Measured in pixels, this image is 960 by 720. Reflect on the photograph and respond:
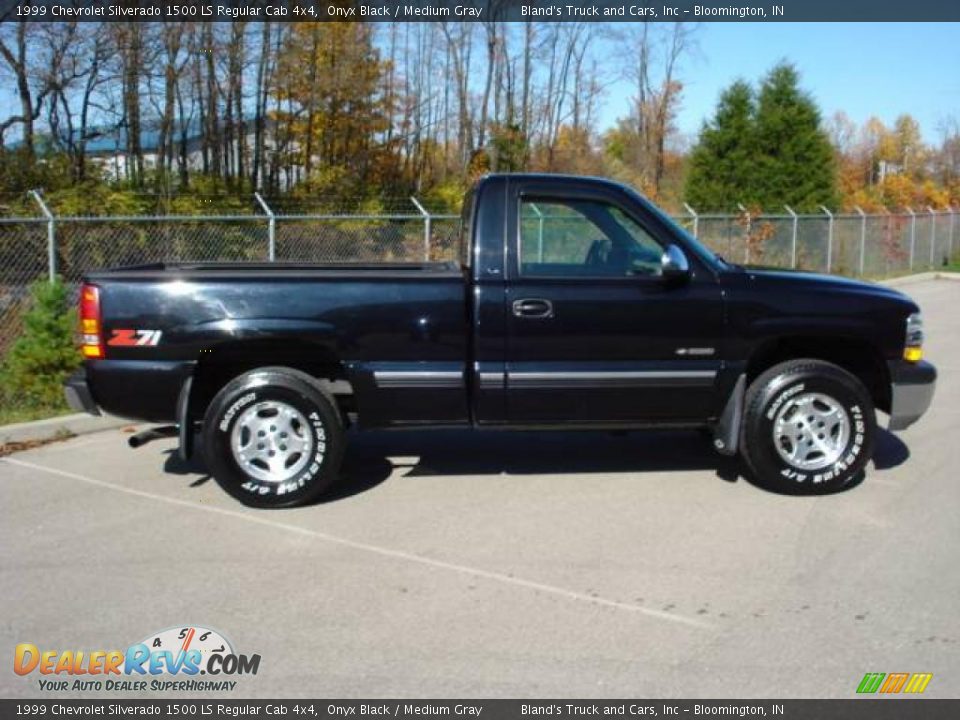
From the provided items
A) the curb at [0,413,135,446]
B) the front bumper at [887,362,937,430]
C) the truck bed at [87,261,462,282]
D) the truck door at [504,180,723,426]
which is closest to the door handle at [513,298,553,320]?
the truck door at [504,180,723,426]

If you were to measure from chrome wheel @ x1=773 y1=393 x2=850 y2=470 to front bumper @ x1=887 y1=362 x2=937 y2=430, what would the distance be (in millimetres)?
390

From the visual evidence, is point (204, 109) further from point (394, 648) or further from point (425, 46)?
point (394, 648)

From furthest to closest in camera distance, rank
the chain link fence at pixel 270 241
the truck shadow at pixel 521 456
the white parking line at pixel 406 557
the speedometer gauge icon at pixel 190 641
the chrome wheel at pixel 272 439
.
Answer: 1. the chain link fence at pixel 270 241
2. the truck shadow at pixel 521 456
3. the chrome wheel at pixel 272 439
4. the white parking line at pixel 406 557
5. the speedometer gauge icon at pixel 190 641

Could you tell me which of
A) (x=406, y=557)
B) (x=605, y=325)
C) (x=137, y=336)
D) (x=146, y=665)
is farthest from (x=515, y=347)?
(x=146, y=665)

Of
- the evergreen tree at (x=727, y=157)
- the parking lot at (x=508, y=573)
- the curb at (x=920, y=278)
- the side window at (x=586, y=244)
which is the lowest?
the parking lot at (x=508, y=573)

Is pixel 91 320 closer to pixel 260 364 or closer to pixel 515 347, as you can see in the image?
pixel 260 364

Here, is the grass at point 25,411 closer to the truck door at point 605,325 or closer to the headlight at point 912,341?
the truck door at point 605,325

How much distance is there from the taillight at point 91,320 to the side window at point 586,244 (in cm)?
255

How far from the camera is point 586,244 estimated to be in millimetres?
6184

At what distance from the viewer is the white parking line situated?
4.34 m

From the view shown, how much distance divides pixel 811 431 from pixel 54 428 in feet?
19.2

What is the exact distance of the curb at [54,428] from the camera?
7566mm
